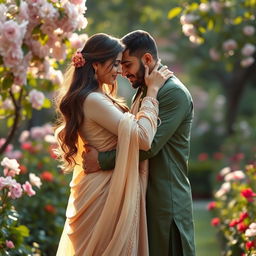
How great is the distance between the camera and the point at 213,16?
7.93m

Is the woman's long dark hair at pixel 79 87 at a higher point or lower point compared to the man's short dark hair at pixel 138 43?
lower

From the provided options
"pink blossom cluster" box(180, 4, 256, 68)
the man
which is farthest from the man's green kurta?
"pink blossom cluster" box(180, 4, 256, 68)

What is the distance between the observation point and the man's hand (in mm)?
4926

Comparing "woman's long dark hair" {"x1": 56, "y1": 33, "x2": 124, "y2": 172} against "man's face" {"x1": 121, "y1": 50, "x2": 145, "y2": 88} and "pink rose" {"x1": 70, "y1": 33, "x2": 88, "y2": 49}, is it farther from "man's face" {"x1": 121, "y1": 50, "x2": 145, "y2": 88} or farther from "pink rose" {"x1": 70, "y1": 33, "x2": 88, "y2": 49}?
"pink rose" {"x1": 70, "y1": 33, "x2": 88, "y2": 49}

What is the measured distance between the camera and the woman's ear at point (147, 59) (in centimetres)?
504

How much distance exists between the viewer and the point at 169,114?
494 cm

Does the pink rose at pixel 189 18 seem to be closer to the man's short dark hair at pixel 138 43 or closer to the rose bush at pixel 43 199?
the rose bush at pixel 43 199

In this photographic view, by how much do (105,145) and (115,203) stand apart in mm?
389

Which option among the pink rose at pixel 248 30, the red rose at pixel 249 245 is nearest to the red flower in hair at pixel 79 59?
the red rose at pixel 249 245

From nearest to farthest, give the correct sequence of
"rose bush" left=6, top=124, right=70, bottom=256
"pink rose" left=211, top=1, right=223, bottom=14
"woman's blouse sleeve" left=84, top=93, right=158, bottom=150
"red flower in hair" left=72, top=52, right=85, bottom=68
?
"woman's blouse sleeve" left=84, top=93, right=158, bottom=150, "red flower in hair" left=72, top=52, right=85, bottom=68, "rose bush" left=6, top=124, right=70, bottom=256, "pink rose" left=211, top=1, right=223, bottom=14

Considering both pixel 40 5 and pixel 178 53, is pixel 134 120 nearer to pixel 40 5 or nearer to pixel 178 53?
pixel 40 5

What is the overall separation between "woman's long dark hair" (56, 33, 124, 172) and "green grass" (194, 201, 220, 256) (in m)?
4.75

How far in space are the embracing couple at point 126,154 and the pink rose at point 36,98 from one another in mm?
1564

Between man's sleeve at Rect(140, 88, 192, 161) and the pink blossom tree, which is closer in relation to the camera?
man's sleeve at Rect(140, 88, 192, 161)
